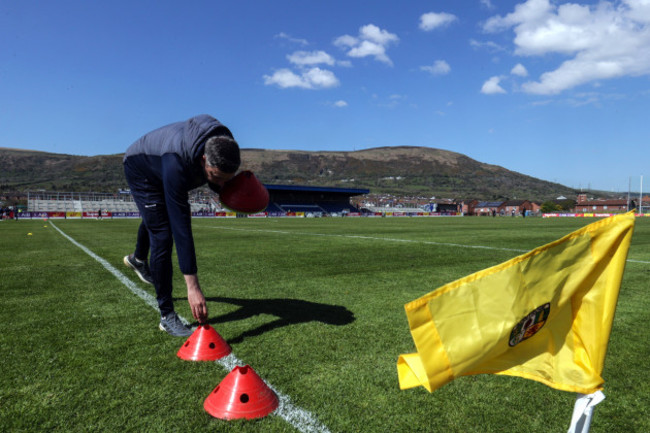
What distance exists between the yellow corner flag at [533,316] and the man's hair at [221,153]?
5.88 feet

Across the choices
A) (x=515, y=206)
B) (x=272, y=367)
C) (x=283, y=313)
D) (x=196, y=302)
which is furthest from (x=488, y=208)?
(x=196, y=302)

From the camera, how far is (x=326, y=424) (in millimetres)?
2029

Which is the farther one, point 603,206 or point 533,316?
point 603,206

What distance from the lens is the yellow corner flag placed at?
1.38 metres

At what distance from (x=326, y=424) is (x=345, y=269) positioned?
5270 millimetres

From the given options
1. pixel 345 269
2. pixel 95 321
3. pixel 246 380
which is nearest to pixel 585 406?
pixel 246 380

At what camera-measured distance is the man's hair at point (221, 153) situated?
2.70 m

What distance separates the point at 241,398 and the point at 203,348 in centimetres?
91

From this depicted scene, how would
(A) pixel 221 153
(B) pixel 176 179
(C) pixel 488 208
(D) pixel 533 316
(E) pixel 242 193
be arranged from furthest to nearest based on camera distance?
(C) pixel 488 208
(E) pixel 242 193
(B) pixel 176 179
(A) pixel 221 153
(D) pixel 533 316

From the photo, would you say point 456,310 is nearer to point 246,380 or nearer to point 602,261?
point 602,261

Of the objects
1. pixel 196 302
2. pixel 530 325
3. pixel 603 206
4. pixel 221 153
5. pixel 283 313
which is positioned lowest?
pixel 283 313

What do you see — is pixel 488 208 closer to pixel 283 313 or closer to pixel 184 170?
pixel 283 313

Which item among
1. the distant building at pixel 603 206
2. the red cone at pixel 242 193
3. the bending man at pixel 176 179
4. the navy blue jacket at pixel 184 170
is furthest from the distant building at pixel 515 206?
the navy blue jacket at pixel 184 170

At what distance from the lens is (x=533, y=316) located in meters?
1.52
